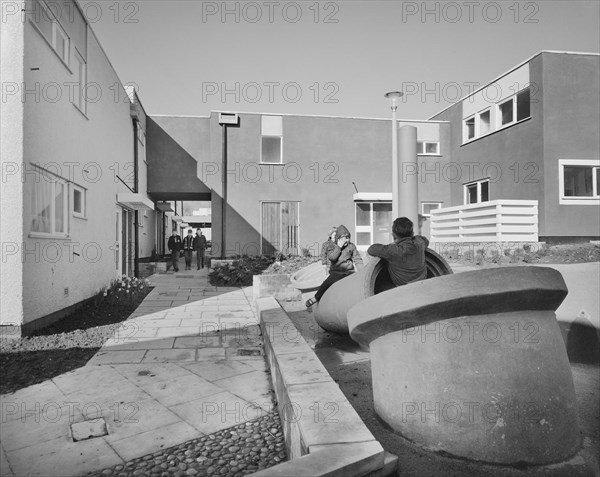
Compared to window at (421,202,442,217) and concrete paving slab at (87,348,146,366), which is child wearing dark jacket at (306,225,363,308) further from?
window at (421,202,442,217)

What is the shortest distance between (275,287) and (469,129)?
40.9 feet

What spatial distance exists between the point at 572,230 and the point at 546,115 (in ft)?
12.1

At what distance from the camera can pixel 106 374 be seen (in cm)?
451

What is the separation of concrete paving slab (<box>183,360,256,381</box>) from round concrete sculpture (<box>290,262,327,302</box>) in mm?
2503

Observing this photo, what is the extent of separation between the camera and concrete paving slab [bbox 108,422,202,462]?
2.94 m

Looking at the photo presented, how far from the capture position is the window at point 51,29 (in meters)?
6.50

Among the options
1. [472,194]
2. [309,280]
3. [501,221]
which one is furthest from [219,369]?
[472,194]

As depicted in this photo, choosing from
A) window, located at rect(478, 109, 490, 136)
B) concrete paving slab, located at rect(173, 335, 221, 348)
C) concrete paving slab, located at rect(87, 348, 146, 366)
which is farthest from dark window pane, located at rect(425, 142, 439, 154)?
concrete paving slab, located at rect(87, 348, 146, 366)

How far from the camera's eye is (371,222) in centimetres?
1731

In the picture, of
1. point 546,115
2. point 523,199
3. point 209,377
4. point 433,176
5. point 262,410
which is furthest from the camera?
point 433,176

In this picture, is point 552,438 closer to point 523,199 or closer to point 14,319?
point 14,319

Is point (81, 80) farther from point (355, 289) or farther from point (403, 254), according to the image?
point (403, 254)

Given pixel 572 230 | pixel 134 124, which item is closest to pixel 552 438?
pixel 572 230

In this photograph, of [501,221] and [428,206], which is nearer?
[501,221]
